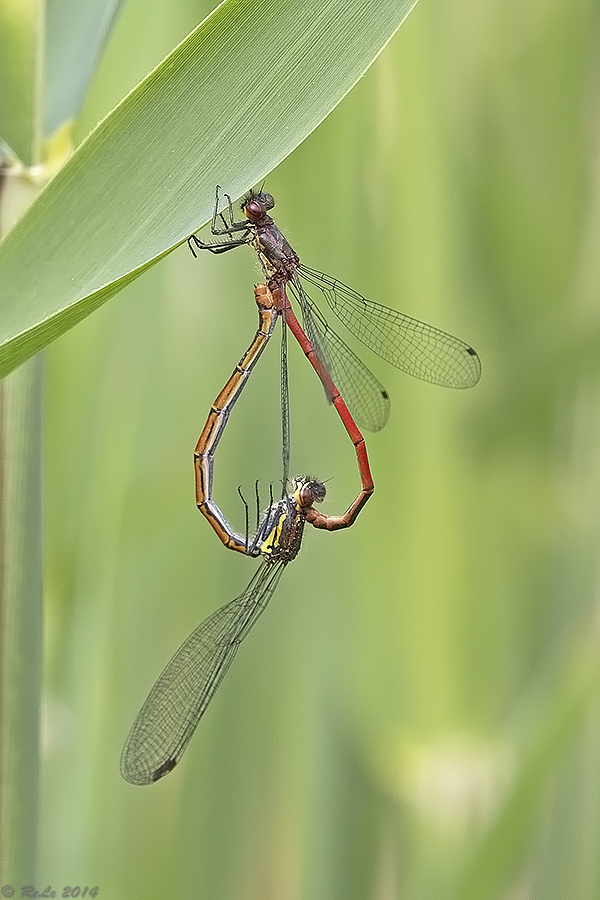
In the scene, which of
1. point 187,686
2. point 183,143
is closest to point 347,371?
point 187,686

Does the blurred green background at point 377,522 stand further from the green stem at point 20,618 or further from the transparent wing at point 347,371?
the green stem at point 20,618

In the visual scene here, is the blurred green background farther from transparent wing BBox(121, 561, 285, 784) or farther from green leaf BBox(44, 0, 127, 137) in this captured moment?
green leaf BBox(44, 0, 127, 137)

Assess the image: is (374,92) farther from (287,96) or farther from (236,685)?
(236,685)

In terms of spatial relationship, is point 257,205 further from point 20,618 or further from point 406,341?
point 20,618

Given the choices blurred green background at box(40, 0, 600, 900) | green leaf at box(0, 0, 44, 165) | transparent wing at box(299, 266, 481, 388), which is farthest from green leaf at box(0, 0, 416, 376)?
transparent wing at box(299, 266, 481, 388)

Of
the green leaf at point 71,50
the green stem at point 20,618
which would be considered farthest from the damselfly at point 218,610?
the green leaf at point 71,50

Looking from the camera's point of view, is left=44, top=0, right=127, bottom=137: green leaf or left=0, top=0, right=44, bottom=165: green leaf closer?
left=0, top=0, right=44, bottom=165: green leaf

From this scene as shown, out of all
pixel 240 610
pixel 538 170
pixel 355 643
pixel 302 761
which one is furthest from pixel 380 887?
pixel 538 170
